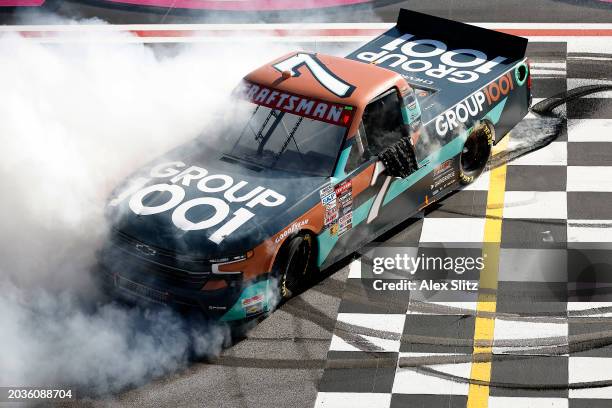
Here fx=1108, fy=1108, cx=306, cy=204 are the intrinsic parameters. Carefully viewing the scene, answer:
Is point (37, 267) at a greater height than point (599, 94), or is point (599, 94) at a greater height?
point (37, 267)

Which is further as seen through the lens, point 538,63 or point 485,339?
point 538,63

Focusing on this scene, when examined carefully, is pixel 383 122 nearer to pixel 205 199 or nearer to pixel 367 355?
pixel 205 199

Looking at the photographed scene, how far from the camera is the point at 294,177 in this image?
8.91m

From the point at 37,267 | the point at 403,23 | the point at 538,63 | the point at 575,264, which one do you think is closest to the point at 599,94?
the point at 538,63

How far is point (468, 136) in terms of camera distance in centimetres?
1035

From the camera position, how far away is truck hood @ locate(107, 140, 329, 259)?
823 cm

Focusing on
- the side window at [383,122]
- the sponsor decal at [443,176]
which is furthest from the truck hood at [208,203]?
the sponsor decal at [443,176]

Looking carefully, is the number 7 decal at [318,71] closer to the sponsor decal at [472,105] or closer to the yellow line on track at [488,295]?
the sponsor decal at [472,105]

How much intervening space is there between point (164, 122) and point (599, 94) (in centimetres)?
496

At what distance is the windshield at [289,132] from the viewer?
9.05m

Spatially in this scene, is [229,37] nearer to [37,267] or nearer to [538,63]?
[538,63]

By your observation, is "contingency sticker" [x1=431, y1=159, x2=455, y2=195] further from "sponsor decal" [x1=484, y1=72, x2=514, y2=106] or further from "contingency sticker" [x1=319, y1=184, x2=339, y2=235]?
"contingency sticker" [x1=319, y1=184, x2=339, y2=235]

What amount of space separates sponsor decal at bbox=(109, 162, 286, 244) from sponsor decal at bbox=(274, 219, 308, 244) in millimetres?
215

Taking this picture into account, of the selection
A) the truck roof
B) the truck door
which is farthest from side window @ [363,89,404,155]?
the truck roof
